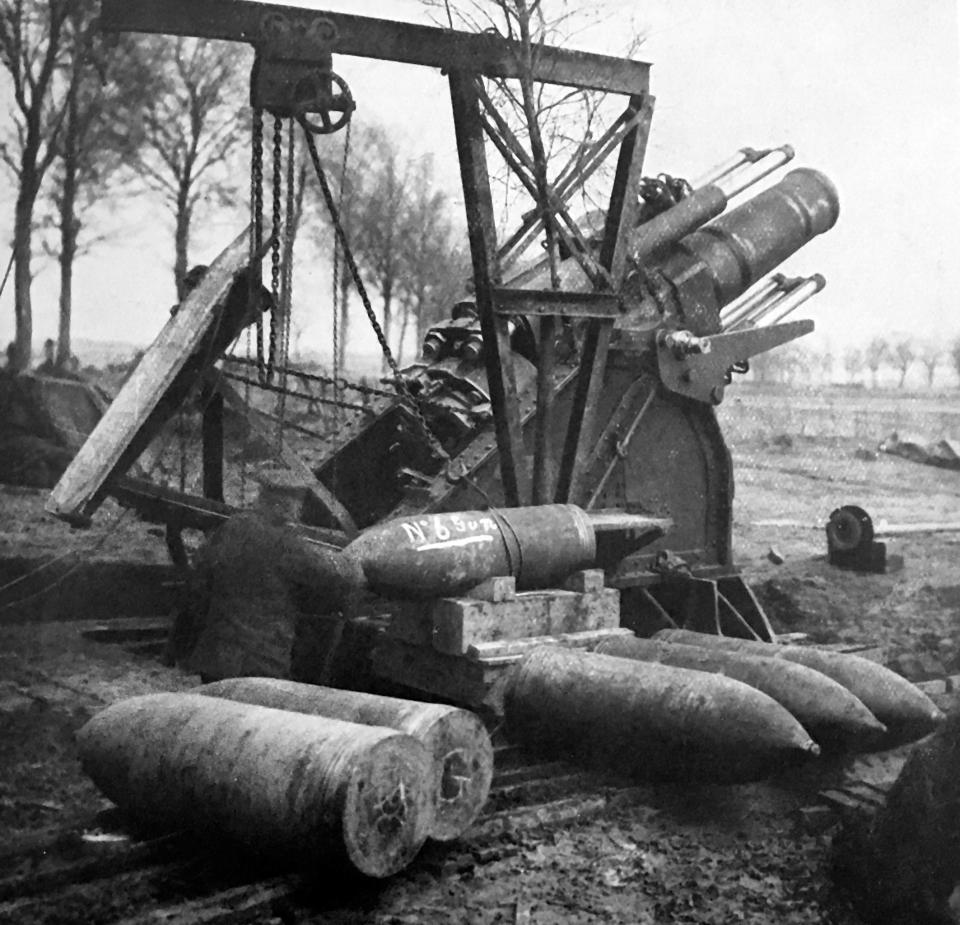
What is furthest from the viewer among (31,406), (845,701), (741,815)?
(31,406)

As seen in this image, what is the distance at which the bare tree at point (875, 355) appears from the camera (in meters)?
17.7

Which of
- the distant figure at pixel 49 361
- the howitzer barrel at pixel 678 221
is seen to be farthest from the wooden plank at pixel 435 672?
the howitzer barrel at pixel 678 221

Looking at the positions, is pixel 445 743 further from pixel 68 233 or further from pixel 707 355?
pixel 707 355

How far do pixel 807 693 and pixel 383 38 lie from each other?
13.5 feet

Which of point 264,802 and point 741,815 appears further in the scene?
point 741,815

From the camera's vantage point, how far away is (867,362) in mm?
22641

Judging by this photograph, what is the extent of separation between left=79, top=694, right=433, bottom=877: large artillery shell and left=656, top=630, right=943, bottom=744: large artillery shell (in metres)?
2.63

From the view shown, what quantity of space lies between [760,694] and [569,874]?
1.27 metres

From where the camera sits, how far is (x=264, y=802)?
4.12 metres

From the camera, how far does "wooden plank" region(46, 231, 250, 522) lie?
6.98 m

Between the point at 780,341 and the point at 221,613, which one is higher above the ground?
the point at 780,341

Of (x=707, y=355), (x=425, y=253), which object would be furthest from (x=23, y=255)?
(x=425, y=253)

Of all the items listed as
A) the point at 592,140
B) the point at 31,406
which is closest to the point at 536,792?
the point at 592,140

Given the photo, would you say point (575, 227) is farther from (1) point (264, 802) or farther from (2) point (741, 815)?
(1) point (264, 802)
